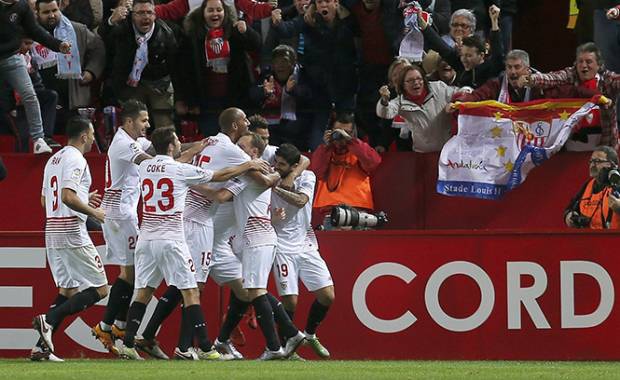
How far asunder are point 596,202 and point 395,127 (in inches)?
92.7

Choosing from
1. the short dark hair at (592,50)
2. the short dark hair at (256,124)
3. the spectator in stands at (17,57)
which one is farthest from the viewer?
the spectator in stands at (17,57)

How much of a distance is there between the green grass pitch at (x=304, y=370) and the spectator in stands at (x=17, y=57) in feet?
9.16

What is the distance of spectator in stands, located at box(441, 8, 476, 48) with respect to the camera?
15.4 metres

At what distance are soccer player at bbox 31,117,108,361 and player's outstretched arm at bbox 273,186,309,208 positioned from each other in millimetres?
1684

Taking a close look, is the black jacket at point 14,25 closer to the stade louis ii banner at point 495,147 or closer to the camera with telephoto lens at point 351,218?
the camera with telephoto lens at point 351,218

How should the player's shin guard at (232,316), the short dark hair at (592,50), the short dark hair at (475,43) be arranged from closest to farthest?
1. the player's shin guard at (232,316)
2. the short dark hair at (592,50)
3. the short dark hair at (475,43)

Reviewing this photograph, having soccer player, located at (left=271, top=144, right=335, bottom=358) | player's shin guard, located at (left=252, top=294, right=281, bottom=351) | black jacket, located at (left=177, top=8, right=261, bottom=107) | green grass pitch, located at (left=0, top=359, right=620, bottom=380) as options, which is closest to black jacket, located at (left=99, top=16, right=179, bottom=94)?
black jacket, located at (left=177, top=8, right=261, bottom=107)

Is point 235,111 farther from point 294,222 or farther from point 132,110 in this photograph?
point 294,222

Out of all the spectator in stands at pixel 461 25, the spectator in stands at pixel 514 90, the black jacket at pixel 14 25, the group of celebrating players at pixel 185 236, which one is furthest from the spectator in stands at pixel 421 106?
the black jacket at pixel 14 25

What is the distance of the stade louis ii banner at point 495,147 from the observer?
1476 cm

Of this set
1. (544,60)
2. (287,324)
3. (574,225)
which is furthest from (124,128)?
(544,60)

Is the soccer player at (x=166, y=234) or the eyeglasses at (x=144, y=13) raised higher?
the eyeglasses at (x=144, y=13)

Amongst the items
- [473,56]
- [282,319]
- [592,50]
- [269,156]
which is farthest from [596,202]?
[282,319]

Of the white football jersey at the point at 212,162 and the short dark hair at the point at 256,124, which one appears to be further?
the short dark hair at the point at 256,124
